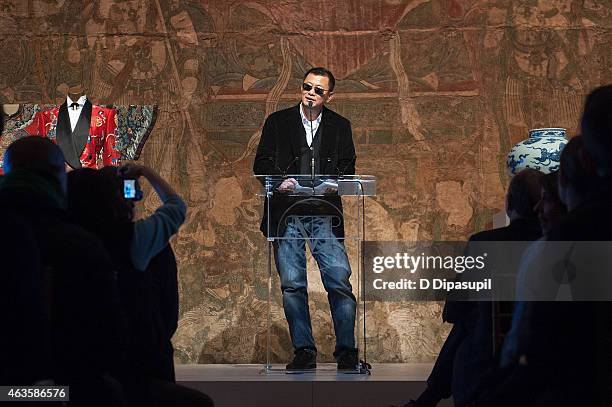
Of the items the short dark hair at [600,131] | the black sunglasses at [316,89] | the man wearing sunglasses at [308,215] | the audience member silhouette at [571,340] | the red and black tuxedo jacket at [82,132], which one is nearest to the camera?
the audience member silhouette at [571,340]

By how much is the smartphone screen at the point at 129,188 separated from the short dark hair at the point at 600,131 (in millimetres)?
1431

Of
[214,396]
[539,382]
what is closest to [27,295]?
[539,382]

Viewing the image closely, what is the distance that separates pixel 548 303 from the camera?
205 centimetres

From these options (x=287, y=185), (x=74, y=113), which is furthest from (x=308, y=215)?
(x=74, y=113)

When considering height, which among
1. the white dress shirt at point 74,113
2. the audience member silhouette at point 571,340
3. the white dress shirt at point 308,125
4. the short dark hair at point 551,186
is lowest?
the audience member silhouette at point 571,340

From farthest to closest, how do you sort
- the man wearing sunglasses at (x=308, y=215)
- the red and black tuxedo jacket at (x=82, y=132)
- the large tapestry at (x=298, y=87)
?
the large tapestry at (x=298, y=87) → the red and black tuxedo jacket at (x=82, y=132) → the man wearing sunglasses at (x=308, y=215)

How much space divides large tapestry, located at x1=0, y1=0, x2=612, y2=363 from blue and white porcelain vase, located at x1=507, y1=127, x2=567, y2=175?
137cm

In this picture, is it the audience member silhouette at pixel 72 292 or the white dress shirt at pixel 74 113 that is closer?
the audience member silhouette at pixel 72 292

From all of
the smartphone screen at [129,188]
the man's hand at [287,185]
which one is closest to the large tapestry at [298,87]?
the man's hand at [287,185]

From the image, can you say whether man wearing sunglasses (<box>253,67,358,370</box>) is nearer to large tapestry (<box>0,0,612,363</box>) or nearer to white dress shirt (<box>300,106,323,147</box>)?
white dress shirt (<box>300,106,323,147</box>)

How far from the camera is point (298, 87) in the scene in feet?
23.4

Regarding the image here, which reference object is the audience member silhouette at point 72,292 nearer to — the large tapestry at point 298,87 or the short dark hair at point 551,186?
the short dark hair at point 551,186

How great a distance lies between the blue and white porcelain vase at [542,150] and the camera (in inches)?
214

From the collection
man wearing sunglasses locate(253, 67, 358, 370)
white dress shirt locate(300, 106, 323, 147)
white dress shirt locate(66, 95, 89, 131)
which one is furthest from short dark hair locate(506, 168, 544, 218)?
white dress shirt locate(66, 95, 89, 131)
